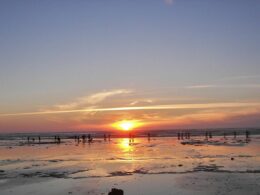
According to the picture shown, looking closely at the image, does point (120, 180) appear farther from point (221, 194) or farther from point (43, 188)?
point (221, 194)

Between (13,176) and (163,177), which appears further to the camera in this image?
(13,176)

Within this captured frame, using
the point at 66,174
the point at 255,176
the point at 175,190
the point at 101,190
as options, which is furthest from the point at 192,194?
the point at 66,174

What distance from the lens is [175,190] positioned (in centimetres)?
1969

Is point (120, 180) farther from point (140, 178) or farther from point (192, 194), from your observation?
point (192, 194)

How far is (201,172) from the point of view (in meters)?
25.8

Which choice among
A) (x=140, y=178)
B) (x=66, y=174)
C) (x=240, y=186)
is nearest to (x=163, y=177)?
(x=140, y=178)

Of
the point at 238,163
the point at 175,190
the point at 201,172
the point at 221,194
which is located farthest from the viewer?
the point at 238,163

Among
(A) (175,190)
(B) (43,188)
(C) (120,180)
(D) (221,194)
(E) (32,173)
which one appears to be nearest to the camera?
(D) (221,194)

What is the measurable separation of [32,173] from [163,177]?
10236 mm

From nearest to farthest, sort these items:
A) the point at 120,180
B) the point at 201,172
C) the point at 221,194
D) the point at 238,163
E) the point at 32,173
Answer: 1. the point at 221,194
2. the point at 120,180
3. the point at 201,172
4. the point at 32,173
5. the point at 238,163

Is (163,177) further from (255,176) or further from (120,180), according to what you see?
(255,176)

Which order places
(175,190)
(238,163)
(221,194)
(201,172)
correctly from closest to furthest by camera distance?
1. (221,194)
2. (175,190)
3. (201,172)
4. (238,163)

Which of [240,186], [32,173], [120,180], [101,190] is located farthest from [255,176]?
[32,173]

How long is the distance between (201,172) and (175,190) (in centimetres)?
659
